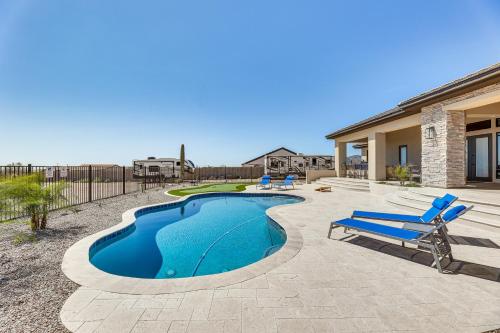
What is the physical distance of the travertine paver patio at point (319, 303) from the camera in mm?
2287

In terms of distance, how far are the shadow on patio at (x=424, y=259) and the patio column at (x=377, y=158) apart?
10.1 meters

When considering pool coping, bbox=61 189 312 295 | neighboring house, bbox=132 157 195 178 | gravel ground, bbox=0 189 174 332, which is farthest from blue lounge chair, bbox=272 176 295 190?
neighboring house, bbox=132 157 195 178

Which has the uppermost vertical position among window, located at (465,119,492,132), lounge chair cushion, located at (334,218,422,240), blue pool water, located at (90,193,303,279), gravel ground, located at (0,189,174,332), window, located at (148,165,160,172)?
window, located at (465,119,492,132)

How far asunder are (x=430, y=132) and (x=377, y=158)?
4763 mm

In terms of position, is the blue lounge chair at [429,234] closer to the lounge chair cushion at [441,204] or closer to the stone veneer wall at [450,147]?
the lounge chair cushion at [441,204]

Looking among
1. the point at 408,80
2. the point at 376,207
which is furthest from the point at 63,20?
the point at 408,80

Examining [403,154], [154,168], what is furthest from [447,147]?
[154,168]

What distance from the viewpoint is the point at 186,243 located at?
20.3 feet

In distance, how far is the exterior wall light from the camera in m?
9.17

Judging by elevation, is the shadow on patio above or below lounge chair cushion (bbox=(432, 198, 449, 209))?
below

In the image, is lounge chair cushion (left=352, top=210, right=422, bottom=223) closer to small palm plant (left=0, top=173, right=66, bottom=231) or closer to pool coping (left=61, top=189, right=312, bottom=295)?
pool coping (left=61, top=189, right=312, bottom=295)

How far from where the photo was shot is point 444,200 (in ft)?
15.1

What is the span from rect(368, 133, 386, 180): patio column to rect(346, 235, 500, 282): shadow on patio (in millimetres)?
10122

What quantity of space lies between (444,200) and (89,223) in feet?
29.8
